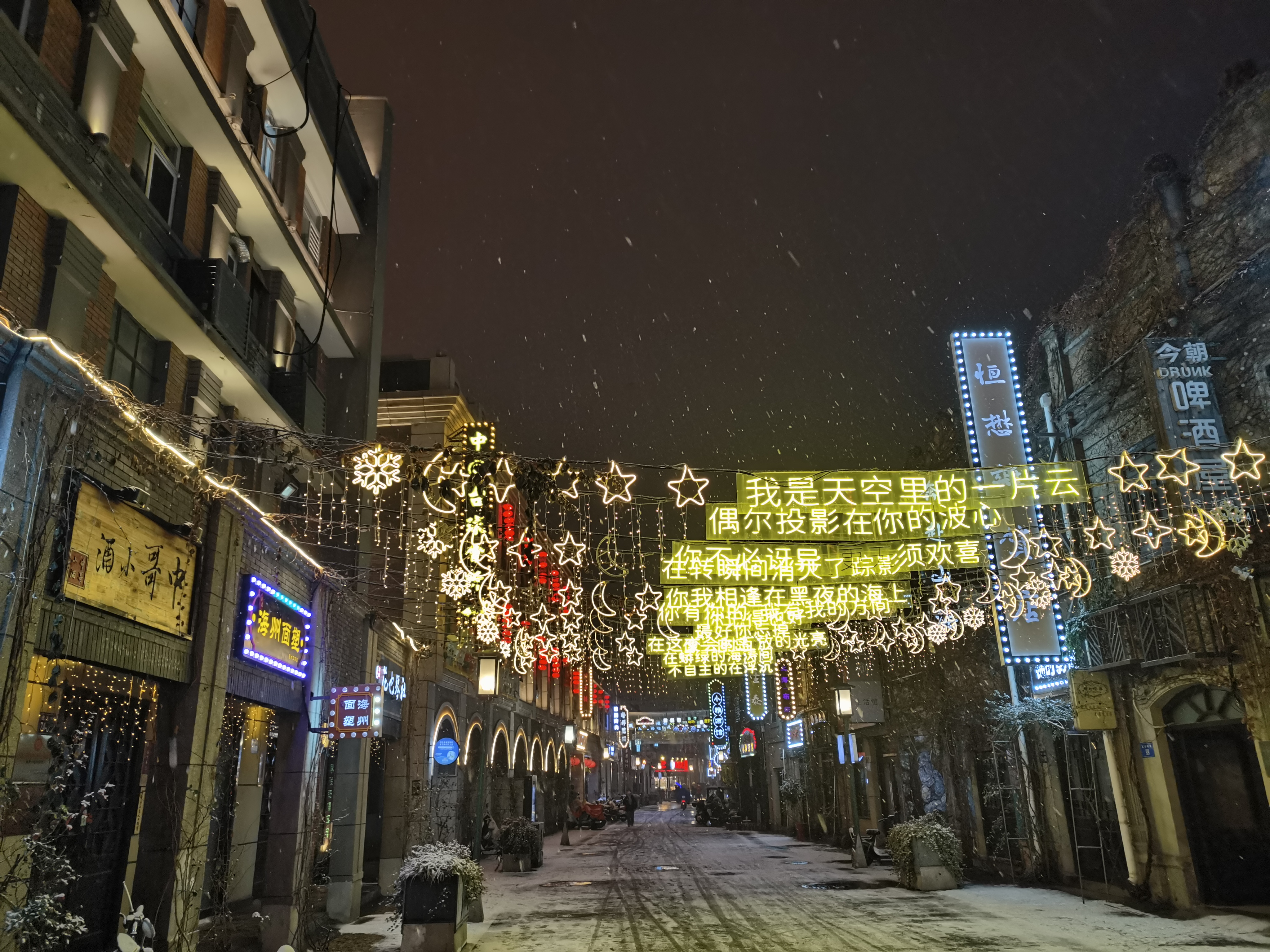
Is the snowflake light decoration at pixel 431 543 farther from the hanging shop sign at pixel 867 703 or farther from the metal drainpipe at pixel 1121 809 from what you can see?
the hanging shop sign at pixel 867 703

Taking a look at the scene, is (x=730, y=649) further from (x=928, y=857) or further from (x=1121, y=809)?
(x=1121, y=809)

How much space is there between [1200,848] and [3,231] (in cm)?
1929

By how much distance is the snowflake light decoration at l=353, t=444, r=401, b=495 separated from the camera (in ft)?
31.8

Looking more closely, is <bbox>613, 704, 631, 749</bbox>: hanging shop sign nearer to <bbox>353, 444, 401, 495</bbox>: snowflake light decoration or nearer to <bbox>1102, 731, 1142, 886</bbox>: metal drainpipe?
<bbox>1102, 731, 1142, 886</bbox>: metal drainpipe

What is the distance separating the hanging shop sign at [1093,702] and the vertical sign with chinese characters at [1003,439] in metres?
1.00

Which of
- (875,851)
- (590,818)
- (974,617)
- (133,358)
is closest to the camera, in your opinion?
(133,358)

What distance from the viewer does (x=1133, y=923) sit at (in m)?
13.2

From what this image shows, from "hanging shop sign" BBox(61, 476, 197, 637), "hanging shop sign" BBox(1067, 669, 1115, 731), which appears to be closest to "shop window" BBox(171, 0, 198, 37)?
"hanging shop sign" BBox(61, 476, 197, 637)

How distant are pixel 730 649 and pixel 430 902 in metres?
17.8

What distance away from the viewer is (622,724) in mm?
82375

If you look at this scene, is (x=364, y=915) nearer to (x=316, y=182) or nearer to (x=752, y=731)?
(x=316, y=182)

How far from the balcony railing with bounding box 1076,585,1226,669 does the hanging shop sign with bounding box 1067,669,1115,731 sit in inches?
12.2

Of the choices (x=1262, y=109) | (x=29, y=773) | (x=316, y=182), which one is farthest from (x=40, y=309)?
(x=1262, y=109)

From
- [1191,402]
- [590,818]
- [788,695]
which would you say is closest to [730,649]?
[788,695]
